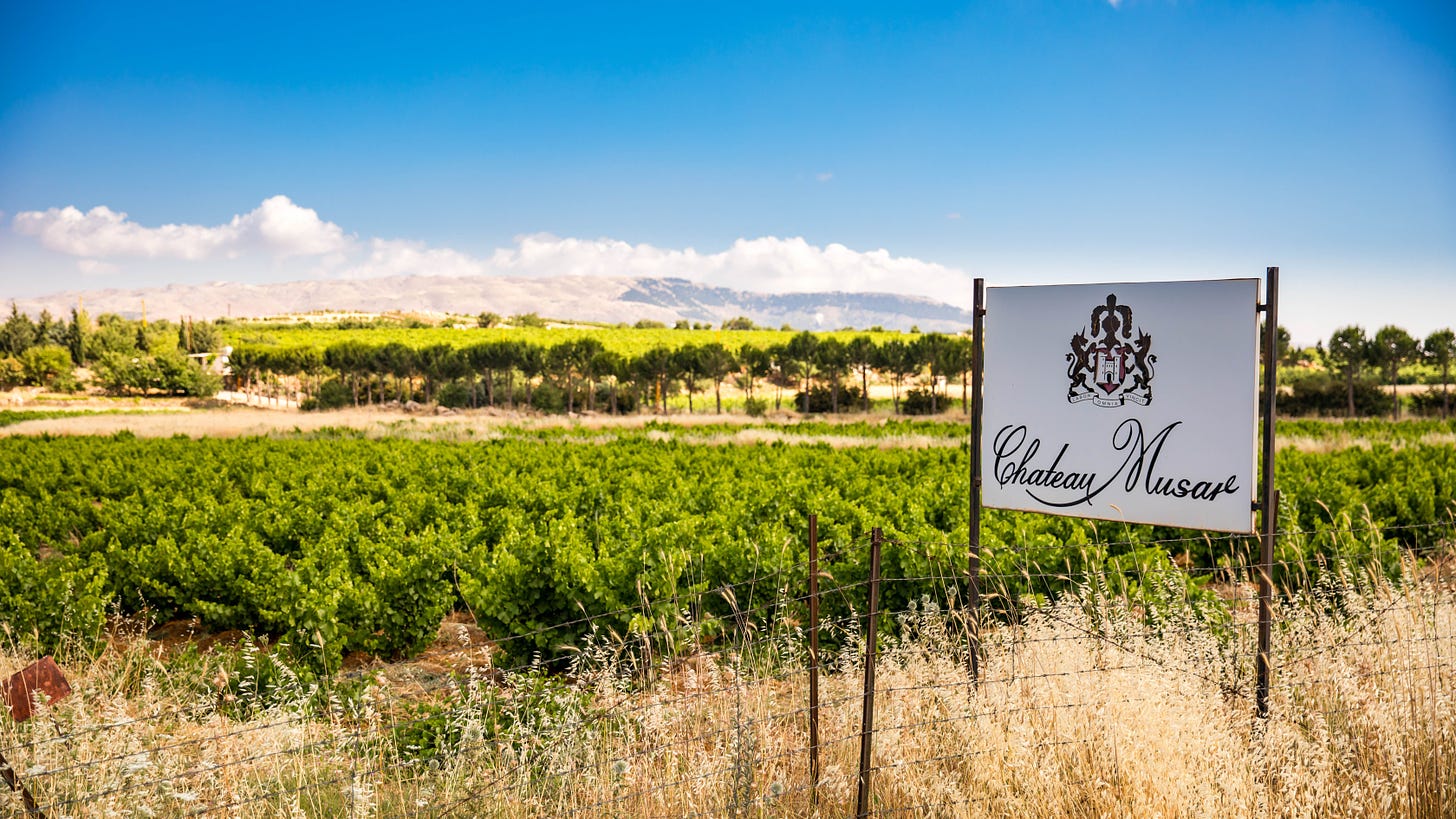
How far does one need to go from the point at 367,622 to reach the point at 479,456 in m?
11.9

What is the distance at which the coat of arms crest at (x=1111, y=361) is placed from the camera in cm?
436

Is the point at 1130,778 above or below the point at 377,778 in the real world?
above

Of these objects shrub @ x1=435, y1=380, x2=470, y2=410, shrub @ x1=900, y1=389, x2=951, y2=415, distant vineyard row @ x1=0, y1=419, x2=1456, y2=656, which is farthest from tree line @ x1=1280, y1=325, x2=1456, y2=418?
shrub @ x1=435, y1=380, x2=470, y2=410

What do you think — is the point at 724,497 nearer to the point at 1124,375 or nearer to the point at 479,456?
the point at 1124,375

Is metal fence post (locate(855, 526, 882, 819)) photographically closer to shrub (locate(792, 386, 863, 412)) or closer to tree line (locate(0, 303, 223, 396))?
shrub (locate(792, 386, 863, 412))

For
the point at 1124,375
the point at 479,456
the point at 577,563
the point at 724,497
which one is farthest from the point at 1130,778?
the point at 479,456

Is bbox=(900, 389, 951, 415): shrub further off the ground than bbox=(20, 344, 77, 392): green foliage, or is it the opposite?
bbox=(20, 344, 77, 392): green foliage

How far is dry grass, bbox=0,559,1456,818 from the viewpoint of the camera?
364cm

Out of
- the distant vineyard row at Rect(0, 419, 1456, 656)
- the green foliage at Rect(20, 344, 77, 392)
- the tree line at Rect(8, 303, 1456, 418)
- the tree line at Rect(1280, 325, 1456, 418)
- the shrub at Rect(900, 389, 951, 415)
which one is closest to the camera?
the distant vineyard row at Rect(0, 419, 1456, 656)

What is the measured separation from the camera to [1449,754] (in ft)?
12.8

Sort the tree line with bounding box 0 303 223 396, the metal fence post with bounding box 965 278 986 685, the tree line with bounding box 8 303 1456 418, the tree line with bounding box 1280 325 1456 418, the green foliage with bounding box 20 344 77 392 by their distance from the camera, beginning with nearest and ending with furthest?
the metal fence post with bounding box 965 278 986 685 < the tree line with bounding box 1280 325 1456 418 < the tree line with bounding box 8 303 1456 418 < the tree line with bounding box 0 303 223 396 < the green foliage with bounding box 20 344 77 392

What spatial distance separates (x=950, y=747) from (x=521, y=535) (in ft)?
21.7

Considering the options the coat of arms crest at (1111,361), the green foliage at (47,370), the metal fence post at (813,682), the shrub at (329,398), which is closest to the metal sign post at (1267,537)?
the coat of arms crest at (1111,361)

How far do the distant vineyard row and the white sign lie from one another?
828mm
